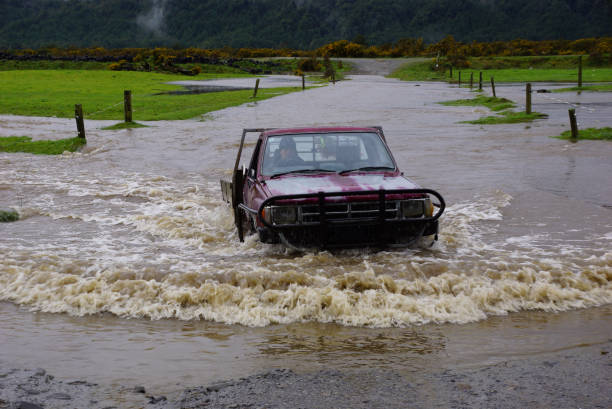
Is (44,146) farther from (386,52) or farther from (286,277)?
(386,52)

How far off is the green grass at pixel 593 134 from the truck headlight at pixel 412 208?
14152mm

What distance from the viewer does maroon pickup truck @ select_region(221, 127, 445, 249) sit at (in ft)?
24.8

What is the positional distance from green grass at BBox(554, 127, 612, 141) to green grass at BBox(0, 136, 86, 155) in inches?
595

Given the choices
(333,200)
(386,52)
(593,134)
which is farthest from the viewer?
(386,52)

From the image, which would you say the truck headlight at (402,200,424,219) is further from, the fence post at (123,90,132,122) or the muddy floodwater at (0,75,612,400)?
the fence post at (123,90,132,122)

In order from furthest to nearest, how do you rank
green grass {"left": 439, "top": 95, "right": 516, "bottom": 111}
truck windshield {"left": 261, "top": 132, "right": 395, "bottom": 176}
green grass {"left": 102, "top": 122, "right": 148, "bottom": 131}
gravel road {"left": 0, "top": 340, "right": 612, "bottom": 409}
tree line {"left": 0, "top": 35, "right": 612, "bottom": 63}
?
tree line {"left": 0, "top": 35, "right": 612, "bottom": 63} < green grass {"left": 439, "top": 95, "right": 516, "bottom": 111} < green grass {"left": 102, "top": 122, "right": 148, "bottom": 131} < truck windshield {"left": 261, "top": 132, "right": 395, "bottom": 176} < gravel road {"left": 0, "top": 340, "right": 612, "bottom": 409}

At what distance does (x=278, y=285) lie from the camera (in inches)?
279

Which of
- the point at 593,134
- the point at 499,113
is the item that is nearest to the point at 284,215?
the point at 593,134

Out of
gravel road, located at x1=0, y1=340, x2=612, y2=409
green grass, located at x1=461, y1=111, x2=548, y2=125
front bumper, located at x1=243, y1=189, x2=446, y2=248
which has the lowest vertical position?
green grass, located at x1=461, y1=111, x2=548, y2=125

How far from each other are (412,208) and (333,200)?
3.03 feet

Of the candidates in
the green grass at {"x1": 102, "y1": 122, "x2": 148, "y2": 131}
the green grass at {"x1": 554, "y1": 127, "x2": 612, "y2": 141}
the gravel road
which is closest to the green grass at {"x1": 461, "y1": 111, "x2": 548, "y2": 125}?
the green grass at {"x1": 554, "y1": 127, "x2": 612, "y2": 141}

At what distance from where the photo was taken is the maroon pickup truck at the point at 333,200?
7.56m

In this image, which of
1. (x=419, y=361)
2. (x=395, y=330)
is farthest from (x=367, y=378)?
(x=395, y=330)

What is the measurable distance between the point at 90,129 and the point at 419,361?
2498 cm
